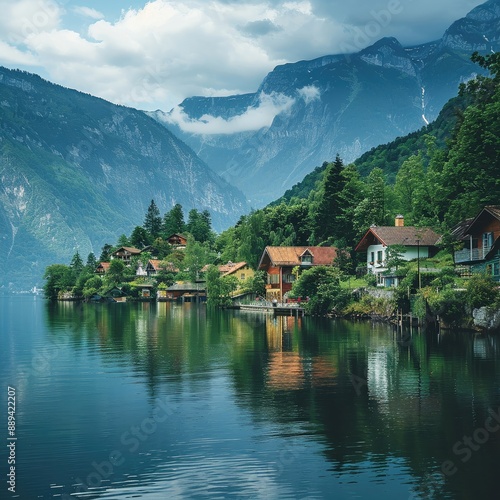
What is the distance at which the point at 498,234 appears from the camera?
69188 millimetres

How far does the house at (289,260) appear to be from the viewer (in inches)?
4545

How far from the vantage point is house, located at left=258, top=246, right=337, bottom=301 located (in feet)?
379

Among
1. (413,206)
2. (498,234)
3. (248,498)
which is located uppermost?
(413,206)

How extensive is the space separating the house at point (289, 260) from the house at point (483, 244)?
38.5 meters

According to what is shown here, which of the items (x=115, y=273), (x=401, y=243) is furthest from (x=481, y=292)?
(x=115, y=273)

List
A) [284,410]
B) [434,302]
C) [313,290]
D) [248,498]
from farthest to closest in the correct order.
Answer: [313,290] → [434,302] → [284,410] → [248,498]

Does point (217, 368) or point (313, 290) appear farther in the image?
point (313, 290)

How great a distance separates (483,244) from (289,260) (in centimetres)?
4715

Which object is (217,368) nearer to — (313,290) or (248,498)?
(248,498)

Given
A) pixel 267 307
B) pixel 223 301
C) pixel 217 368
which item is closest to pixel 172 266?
pixel 223 301

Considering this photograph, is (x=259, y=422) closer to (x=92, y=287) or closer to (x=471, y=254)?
(x=471, y=254)

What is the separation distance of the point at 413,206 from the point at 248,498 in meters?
88.8

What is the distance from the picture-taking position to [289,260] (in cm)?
11619

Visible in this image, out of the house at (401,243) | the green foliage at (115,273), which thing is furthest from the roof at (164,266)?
the house at (401,243)
